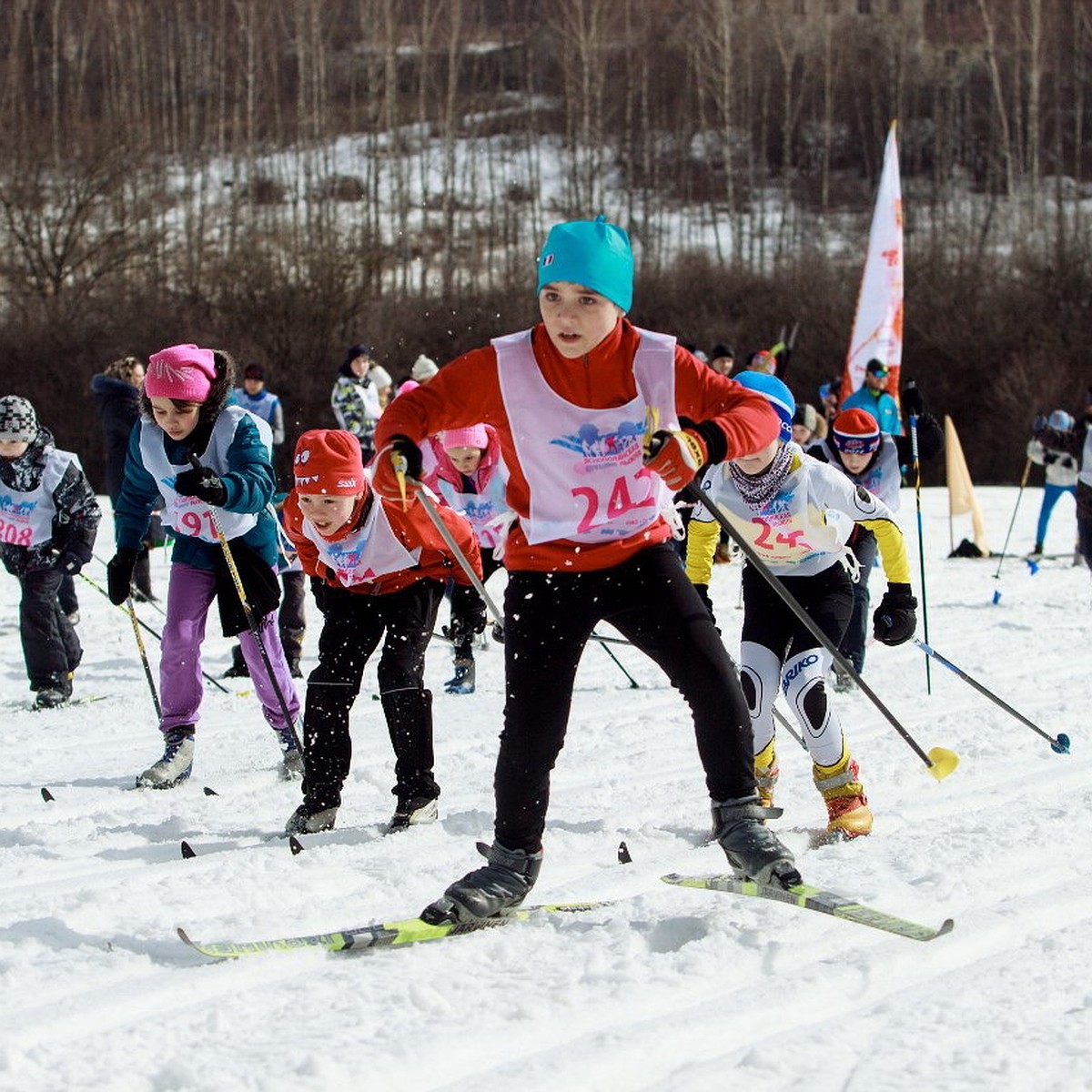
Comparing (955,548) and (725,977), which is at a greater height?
(725,977)

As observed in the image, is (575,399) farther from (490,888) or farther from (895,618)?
(895,618)

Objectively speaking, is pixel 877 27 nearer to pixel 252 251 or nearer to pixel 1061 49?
pixel 1061 49

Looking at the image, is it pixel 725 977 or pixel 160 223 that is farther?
pixel 160 223

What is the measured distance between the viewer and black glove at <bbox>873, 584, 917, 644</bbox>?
14.9 feet

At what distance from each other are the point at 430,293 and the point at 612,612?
1152 inches

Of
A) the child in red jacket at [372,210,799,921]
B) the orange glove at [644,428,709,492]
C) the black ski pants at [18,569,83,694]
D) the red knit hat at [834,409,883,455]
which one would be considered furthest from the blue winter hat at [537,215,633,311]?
the black ski pants at [18,569,83,694]

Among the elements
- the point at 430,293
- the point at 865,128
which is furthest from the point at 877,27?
the point at 430,293

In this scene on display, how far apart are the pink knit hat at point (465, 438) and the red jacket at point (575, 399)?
3892 millimetres

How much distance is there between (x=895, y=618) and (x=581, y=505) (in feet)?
5.39

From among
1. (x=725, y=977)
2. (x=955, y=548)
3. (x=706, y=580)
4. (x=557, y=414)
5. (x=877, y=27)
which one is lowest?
(x=955, y=548)

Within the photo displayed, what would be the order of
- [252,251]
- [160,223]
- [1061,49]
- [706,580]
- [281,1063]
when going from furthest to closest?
[1061,49], [160,223], [252,251], [706,580], [281,1063]

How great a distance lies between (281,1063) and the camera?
8.29 feet

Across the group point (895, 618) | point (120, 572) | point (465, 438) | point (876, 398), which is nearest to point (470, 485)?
point (465, 438)

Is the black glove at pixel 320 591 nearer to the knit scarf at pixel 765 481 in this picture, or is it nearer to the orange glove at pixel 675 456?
the knit scarf at pixel 765 481
